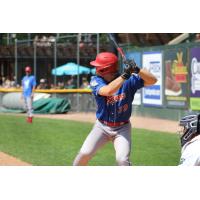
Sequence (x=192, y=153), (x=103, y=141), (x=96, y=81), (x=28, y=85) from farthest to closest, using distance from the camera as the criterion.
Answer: (x=28, y=85) → (x=103, y=141) → (x=96, y=81) → (x=192, y=153)

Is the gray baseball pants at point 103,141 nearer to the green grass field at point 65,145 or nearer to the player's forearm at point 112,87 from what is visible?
the player's forearm at point 112,87

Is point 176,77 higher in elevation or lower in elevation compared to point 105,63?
lower

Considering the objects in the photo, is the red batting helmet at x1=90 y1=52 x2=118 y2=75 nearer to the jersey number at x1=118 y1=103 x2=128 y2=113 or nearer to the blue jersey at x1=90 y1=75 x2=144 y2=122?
the blue jersey at x1=90 y1=75 x2=144 y2=122

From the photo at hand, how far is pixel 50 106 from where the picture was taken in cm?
2684

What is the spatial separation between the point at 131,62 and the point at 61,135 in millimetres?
9800

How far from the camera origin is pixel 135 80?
284 inches

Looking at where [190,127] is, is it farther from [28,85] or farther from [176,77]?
[176,77]

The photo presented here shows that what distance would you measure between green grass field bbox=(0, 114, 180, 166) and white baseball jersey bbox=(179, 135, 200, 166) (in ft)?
21.1

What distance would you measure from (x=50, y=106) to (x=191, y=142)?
23.3 meters

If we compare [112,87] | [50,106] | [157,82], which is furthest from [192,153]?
[50,106]

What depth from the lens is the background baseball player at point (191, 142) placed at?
3.65m

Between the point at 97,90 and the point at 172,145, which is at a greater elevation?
the point at 97,90

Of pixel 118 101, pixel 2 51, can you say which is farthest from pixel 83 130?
pixel 2 51
